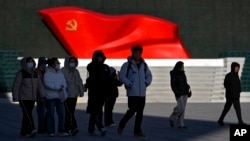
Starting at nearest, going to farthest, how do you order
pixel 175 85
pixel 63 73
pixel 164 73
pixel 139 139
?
pixel 139 139 < pixel 63 73 < pixel 175 85 < pixel 164 73

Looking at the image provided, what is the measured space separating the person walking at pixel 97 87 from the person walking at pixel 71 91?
0.35 metres

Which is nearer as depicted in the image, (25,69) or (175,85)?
(25,69)

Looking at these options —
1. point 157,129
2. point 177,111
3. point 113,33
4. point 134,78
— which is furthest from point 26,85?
point 113,33

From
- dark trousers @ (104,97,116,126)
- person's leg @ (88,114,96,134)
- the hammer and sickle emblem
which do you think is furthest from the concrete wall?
person's leg @ (88,114,96,134)


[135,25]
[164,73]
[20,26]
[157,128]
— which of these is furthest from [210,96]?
[157,128]

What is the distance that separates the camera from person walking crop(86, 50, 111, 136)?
53.7ft

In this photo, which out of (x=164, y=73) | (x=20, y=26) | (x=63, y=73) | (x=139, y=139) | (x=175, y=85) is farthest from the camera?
(x=20, y=26)

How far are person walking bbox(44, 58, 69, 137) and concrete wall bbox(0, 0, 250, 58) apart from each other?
2041cm

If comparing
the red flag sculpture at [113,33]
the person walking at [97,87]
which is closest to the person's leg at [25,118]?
the person walking at [97,87]

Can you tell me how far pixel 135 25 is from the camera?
35594 mm

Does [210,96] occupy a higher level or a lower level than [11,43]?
lower

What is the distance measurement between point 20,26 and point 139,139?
21.9 metres

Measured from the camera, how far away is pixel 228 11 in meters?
38.4

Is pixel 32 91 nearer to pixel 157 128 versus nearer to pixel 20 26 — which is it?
pixel 157 128
